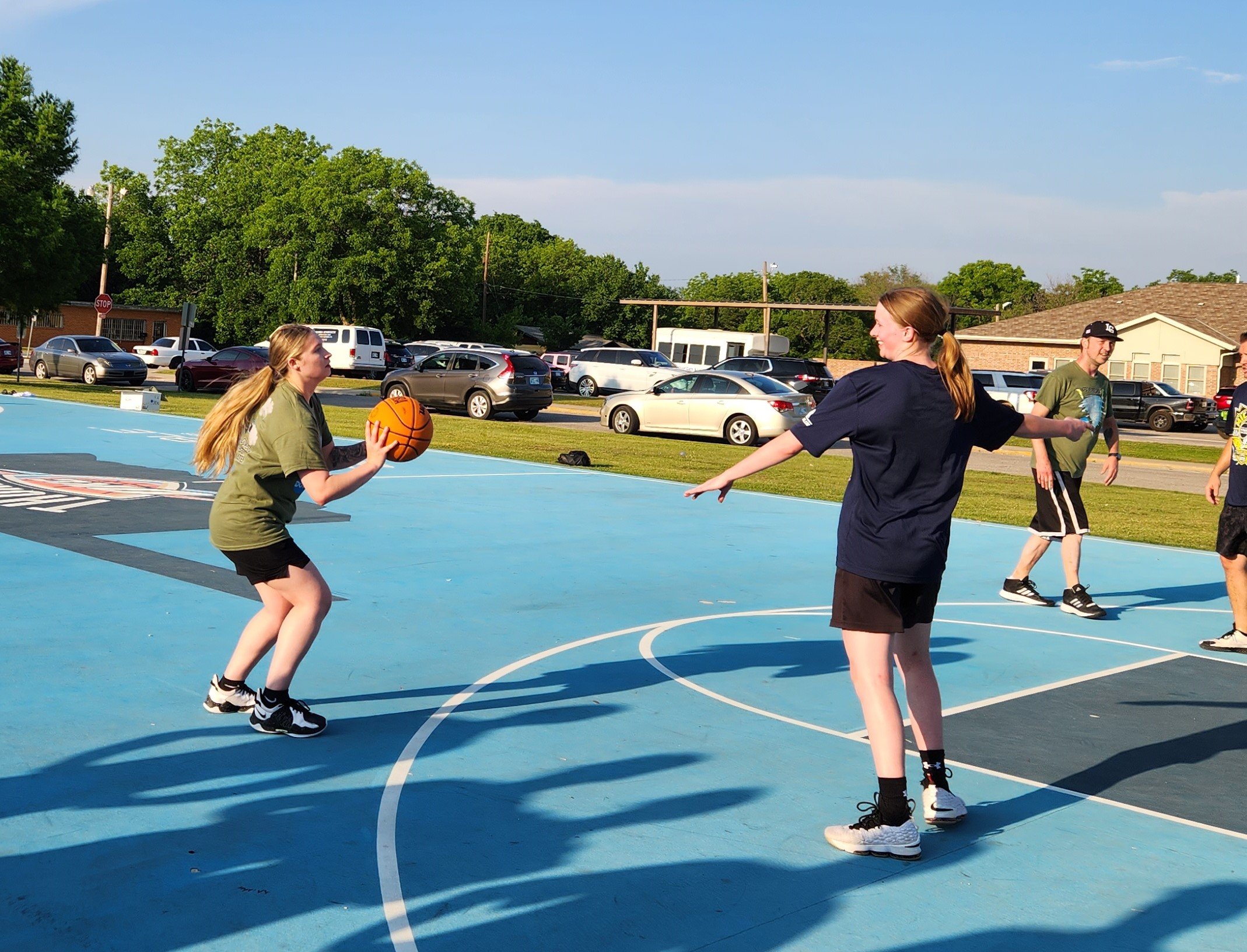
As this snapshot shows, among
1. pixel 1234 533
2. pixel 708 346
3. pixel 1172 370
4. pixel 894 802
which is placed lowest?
pixel 894 802

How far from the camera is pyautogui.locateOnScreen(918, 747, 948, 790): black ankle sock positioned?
16.5 feet

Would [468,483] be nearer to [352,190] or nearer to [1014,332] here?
[1014,332]

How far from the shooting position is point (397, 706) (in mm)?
6344

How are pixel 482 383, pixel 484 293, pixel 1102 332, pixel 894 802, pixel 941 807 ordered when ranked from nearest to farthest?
pixel 894 802 → pixel 941 807 → pixel 1102 332 → pixel 482 383 → pixel 484 293

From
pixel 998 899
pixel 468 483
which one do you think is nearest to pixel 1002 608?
pixel 998 899

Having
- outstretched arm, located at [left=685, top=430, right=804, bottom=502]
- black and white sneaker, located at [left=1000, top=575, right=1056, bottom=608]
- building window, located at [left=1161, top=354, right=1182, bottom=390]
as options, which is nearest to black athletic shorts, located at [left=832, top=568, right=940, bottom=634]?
outstretched arm, located at [left=685, top=430, right=804, bottom=502]

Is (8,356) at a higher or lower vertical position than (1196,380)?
lower

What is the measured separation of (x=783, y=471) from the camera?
20766mm

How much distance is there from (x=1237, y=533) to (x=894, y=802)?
5160mm

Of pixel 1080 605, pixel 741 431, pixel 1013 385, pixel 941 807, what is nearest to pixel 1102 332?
pixel 1080 605

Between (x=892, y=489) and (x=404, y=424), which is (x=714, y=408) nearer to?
(x=404, y=424)

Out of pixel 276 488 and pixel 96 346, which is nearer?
pixel 276 488

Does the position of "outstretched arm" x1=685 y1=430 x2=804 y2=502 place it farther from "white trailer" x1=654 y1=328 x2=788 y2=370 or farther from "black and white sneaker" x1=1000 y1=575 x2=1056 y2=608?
"white trailer" x1=654 y1=328 x2=788 y2=370

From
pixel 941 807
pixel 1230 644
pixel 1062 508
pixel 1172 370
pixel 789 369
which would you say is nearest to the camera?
pixel 941 807
